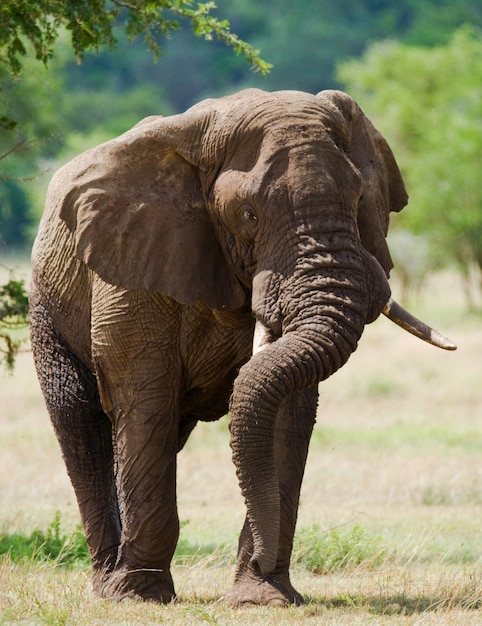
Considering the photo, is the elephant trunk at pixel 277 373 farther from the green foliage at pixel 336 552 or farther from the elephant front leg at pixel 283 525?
the green foliage at pixel 336 552

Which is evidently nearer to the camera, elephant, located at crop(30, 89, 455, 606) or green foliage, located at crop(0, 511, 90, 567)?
elephant, located at crop(30, 89, 455, 606)

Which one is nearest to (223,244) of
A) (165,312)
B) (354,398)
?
(165,312)

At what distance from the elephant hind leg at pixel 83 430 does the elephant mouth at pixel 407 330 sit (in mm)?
1862

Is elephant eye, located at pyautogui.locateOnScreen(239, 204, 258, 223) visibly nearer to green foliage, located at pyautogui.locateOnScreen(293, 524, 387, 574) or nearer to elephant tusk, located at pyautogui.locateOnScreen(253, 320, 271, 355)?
elephant tusk, located at pyautogui.locateOnScreen(253, 320, 271, 355)

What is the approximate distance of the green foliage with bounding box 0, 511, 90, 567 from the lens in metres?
9.00

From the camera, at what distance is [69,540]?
9398 millimetres

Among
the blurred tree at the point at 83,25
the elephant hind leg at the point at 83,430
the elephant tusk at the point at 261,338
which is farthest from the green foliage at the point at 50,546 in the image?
the elephant tusk at the point at 261,338

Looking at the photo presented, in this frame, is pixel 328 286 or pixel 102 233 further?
pixel 102 233

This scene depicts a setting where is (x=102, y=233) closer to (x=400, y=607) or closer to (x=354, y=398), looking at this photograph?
(x=400, y=607)

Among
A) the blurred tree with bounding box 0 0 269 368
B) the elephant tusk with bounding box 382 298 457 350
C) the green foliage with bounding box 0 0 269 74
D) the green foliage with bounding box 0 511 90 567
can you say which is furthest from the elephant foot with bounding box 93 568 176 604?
the green foliage with bounding box 0 0 269 74

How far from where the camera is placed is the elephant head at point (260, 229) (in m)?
6.42

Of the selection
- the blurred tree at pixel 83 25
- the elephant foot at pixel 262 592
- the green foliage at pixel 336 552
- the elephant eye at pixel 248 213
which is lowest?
the green foliage at pixel 336 552

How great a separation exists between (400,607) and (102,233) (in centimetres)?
236

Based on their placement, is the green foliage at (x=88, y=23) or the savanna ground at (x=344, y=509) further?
the green foliage at (x=88, y=23)
